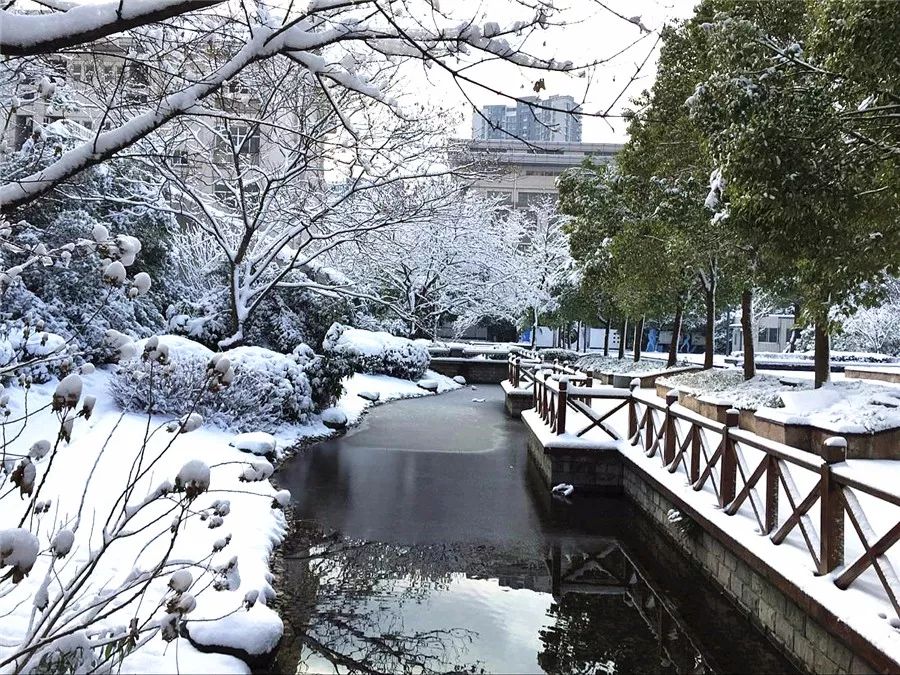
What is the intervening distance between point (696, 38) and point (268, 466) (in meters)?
12.3

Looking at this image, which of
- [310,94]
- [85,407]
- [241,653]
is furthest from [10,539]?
[310,94]

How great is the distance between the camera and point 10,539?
2.27m

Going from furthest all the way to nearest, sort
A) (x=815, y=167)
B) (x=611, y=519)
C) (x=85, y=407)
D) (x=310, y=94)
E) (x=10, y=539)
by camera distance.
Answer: (x=310, y=94) < (x=611, y=519) < (x=815, y=167) < (x=85, y=407) < (x=10, y=539)

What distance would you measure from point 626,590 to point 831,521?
2322 mm

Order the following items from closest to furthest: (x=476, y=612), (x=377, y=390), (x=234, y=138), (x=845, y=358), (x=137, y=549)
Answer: (x=137, y=549)
(x=476, y=612)
(x=234, y=138)
(x=377, y=390)
(x=845, y=358)

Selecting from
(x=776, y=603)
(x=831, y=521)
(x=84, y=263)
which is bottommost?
(x=776, y=603)

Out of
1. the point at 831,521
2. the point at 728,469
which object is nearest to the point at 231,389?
the point at 728,469

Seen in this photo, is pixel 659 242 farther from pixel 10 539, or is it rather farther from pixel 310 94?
pixel 10 539

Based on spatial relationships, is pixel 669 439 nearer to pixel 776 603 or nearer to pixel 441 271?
pixel 776 603

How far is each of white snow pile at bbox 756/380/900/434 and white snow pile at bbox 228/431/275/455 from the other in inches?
278

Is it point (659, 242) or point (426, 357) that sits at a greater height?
point (659, 242)

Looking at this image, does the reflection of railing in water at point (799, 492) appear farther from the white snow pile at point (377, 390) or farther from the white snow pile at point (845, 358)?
the white snow pile at point (845, 358)

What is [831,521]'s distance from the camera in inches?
181

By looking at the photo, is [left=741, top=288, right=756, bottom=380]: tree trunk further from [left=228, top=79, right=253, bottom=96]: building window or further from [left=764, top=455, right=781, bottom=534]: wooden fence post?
[left=228, top=79, right=253, bottom=96]: building window
